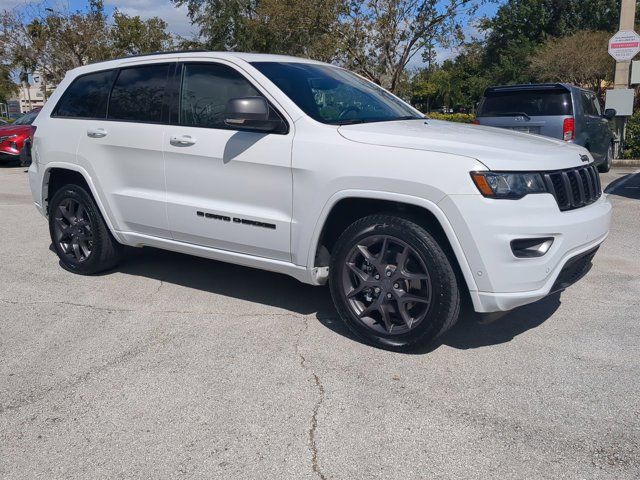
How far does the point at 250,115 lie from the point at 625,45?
14251 mm

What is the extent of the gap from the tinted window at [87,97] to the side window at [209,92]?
3.05ft

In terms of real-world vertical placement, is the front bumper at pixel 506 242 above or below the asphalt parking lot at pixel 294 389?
above

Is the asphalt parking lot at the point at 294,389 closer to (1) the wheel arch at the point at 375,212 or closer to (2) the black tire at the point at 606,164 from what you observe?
(1) the wheel arch at the point at 375,212

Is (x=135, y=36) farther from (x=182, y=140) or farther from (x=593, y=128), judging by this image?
(x=182, y=140)

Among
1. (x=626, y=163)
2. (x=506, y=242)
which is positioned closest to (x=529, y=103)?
(x=626, y=163)

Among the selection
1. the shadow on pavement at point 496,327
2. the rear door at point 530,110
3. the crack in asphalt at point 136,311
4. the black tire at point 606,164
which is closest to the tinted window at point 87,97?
the crack in asphalt at point 136,311

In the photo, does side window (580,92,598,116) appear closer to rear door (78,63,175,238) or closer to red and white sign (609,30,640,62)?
red and white sign (609,30,640,62)

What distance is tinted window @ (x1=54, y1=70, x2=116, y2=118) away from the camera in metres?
5.44

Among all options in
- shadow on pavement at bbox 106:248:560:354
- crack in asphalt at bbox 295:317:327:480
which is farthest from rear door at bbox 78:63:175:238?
crack in asphalt at bbox 295:317:327:480

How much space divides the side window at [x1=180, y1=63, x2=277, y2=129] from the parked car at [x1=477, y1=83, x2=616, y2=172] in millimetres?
6646

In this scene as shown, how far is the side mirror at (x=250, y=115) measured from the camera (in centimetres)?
409

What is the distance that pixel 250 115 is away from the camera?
4.13 meters

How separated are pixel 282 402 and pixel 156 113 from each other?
8.65ft

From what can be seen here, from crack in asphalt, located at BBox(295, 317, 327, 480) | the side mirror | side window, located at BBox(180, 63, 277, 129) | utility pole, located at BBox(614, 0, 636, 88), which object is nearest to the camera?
crack in asphalt, located at BBox(295, 317, 327, 480)
